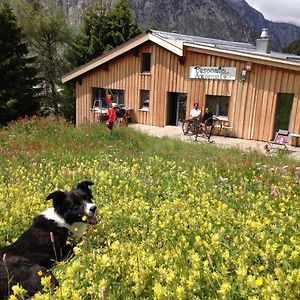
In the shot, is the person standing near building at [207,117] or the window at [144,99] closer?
the person standing near building at [207,117]

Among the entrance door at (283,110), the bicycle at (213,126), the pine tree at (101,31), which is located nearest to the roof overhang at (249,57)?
the entrance door at (283,110)

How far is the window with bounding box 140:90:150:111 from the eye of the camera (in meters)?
23.0

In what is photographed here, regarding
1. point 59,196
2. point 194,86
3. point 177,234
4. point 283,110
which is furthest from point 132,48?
point 177,234

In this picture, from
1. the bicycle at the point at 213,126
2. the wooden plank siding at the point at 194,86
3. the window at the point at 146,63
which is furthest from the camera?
the window at the point at 146,63

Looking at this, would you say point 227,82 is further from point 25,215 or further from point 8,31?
point 8,31

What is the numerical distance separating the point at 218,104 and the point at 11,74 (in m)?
17.0

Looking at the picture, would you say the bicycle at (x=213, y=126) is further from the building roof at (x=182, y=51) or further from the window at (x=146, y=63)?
the window at (x=146, y=63)

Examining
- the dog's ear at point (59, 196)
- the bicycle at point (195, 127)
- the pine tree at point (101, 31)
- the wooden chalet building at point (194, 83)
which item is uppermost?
the pine tree at point (101, 31)

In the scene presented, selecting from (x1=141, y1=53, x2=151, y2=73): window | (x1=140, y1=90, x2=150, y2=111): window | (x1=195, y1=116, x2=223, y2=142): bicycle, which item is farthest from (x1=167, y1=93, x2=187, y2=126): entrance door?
(x1=195, y1=116, x2=223, y2=142): bicycle

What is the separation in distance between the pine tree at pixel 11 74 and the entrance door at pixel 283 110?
19.5 metres

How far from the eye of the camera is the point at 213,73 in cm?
1964

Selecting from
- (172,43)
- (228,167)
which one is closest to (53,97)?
(172,43)

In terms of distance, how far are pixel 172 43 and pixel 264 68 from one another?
563 cm

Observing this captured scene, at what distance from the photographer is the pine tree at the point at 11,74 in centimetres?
2741
